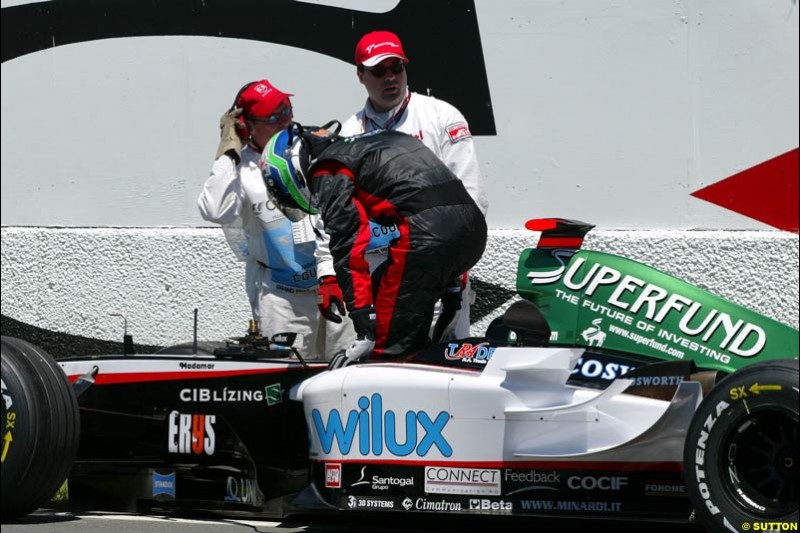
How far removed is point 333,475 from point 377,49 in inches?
84.3

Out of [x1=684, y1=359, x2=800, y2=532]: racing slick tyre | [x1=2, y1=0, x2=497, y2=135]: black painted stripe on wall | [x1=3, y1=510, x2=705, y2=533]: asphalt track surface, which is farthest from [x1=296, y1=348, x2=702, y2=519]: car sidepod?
[x1=2, y1=0, x2=497, y2=135]: black painted stripe on wall

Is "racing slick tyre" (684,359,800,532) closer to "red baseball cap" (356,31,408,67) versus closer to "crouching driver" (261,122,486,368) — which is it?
"crouching driver" (261,122,486,368)

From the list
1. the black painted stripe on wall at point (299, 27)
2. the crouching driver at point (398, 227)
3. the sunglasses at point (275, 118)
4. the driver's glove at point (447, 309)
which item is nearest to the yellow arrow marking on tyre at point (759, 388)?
the crouching driver at point (398, 227)

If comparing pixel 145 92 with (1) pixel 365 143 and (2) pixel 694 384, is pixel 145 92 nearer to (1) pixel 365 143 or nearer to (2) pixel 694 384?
(1) pixel 365 143

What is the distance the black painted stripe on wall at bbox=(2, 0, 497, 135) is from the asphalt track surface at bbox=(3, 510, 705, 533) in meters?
3.00

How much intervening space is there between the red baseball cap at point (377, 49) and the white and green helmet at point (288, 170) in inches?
29.8

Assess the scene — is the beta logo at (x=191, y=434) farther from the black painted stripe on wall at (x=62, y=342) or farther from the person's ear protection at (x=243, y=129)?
the black painted stripe on wall at (x=62, y=342)

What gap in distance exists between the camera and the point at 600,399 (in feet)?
14.8

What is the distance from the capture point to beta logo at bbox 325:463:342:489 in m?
4.95

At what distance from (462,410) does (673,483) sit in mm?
782

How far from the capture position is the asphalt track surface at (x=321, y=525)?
5.29 metres

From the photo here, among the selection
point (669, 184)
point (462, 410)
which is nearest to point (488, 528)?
point (462, 410)

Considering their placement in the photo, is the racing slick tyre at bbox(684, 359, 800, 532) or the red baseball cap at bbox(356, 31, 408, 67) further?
the red baseball cap at bbox(356, 31, 408, 67)

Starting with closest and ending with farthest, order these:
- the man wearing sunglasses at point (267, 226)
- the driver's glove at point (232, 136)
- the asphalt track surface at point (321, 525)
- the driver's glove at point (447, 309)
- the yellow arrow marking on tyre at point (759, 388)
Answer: the yellow arrow marking on tyre at point (759, 388), the asphalt track surface at point (321, 525), the driver's glove at point (447, 309), the man wearing sunglasses at point (267, 226), the driver's glove at point (232, 136)
